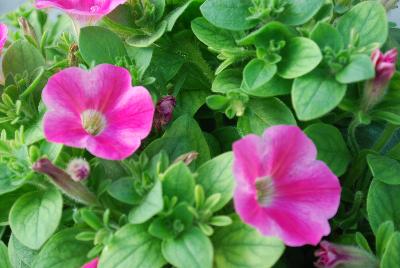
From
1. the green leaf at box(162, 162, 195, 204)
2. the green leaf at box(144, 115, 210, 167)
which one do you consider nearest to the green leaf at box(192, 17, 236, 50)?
the green leaf at box(144, 115, 210, 167)

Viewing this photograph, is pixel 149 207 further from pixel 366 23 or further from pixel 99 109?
pixel 366 23

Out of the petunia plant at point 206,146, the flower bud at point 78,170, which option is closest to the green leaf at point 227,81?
the petunia plant at point 206,146

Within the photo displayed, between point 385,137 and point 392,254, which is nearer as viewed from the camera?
point 392,254

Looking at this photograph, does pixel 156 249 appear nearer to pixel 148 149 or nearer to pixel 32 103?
pixel 148 149

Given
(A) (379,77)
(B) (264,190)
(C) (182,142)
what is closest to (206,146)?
(C) (182,142)

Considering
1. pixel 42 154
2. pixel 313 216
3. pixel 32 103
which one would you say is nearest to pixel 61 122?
pixel 42 154

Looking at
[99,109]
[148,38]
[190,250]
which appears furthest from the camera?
[148,38]

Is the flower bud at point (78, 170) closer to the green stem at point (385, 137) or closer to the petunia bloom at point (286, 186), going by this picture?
the petunia bloom at point (286, 186)
